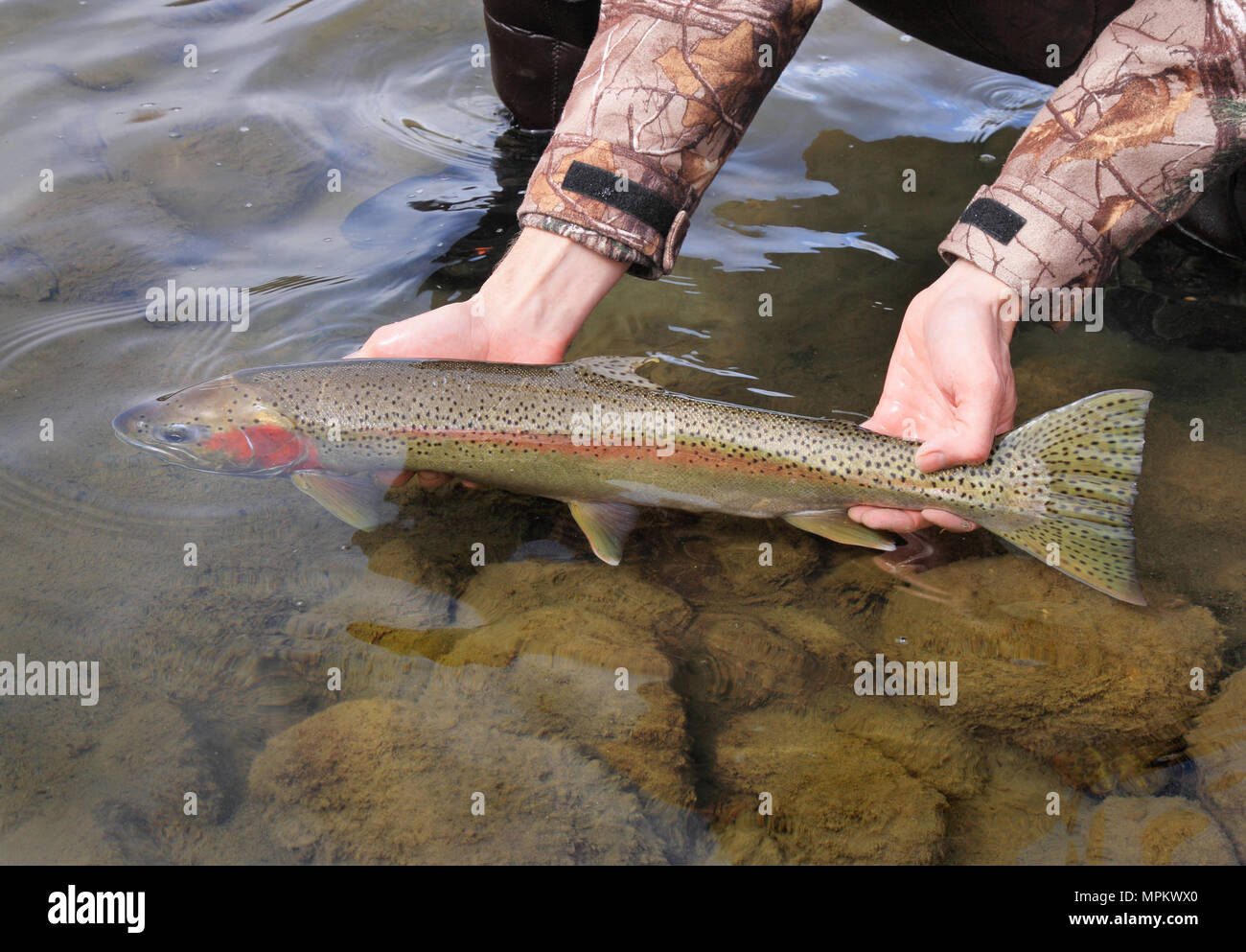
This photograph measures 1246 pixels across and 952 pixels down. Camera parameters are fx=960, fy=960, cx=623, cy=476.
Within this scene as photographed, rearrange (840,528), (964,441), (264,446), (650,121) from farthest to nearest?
(650,121)
(264,446)
(840,528)
(964,441)

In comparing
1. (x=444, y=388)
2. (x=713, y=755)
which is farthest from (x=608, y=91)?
(x=713, y=755)

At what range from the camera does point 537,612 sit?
128 inches

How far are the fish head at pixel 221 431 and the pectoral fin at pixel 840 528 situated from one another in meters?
1.83

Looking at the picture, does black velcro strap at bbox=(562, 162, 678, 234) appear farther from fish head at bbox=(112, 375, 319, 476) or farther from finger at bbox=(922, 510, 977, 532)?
finger at bbox=(922, 510, 977, 532)

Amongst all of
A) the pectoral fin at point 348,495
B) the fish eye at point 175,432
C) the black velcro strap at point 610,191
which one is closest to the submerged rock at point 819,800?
the pectoral fin at point 348,495

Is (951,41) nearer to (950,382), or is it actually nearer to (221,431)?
(950,382)

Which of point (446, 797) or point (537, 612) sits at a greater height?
point (537, 612)

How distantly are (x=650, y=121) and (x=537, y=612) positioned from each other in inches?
78.1

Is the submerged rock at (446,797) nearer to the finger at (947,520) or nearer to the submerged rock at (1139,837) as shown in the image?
the submerged rock at (1139,837)

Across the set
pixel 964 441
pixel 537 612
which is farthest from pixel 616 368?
pixel 964 441

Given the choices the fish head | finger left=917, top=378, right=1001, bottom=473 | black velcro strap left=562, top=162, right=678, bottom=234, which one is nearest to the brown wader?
black velcro strap left=562, top=162, right=678, bottom=234

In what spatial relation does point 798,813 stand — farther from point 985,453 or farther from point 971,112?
point 971,112
